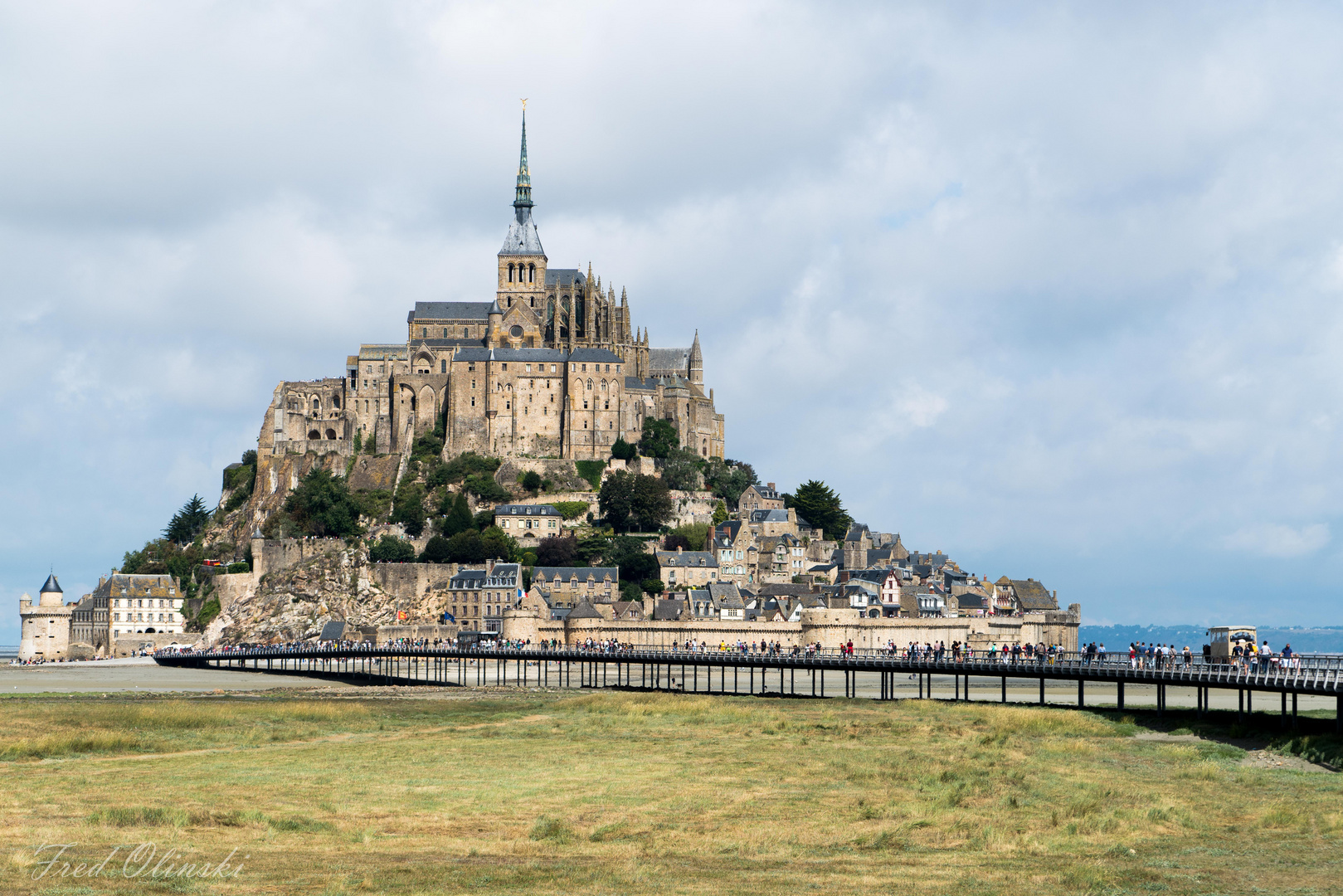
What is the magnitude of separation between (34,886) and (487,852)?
820 cm

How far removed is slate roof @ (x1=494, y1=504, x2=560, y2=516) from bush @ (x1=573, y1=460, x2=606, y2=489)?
6171mm

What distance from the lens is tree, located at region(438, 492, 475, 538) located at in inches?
5162

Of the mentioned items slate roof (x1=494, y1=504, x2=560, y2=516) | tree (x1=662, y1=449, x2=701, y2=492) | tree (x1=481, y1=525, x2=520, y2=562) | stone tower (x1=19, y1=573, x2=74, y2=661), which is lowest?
stone tower (x1=19, y1=573, x2=74, y2=661)

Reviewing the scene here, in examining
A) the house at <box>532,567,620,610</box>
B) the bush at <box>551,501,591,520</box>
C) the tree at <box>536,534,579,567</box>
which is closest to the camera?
the house at <box>532,567,620,610</box>

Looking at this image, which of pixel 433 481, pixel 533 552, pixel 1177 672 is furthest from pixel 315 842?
pixel 433 481

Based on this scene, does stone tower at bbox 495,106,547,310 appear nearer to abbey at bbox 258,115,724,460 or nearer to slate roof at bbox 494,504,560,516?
abbey at bbox 258,115,724,460

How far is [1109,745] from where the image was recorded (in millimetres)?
50531

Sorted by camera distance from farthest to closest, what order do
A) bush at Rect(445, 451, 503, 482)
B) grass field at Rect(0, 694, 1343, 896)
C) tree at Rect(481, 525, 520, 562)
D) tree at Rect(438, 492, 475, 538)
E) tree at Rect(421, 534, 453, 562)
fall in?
bush at Rect(445, 451, 503, 482), tree at Rect(438, 492, 475, 538), tree at Rect(421, 534, 453, 562), tree at Rect(481, 525, 520, 562), grass field at Rect(0, 694, 1343, 896)

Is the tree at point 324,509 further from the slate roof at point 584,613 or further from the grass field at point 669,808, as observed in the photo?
the grass field at point 669,808

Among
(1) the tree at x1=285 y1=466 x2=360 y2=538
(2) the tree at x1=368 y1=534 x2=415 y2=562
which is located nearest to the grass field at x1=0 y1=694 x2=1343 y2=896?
(2) the tree at x1=368 y1=534 x2=415 y2=562

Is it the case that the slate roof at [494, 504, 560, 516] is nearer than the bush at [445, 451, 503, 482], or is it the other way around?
the slate roof at [494, 504, 560, 516]

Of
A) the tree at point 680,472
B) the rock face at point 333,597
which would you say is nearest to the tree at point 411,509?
the rock face at point 333,597

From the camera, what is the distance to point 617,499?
134m

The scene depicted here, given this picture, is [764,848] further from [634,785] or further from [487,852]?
[634,785]
